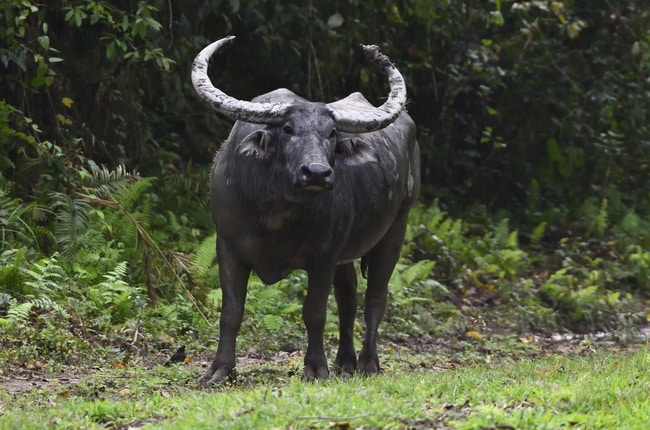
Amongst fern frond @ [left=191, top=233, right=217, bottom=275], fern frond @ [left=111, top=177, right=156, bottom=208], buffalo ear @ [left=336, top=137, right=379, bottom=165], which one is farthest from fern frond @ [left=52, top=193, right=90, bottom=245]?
buffalo ear @ [left=336, top=137, right=379, bottom=165]

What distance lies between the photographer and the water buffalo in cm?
774

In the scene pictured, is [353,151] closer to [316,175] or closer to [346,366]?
[316,175]

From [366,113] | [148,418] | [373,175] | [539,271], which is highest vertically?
[366,113]

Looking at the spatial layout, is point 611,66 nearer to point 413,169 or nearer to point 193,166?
point 193,166

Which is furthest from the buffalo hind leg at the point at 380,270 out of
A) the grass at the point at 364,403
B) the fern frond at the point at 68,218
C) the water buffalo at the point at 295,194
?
the fern frond at the point at 68,218

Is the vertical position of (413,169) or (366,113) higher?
(366,113)

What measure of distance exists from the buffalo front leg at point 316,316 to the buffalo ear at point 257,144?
96 centimetres

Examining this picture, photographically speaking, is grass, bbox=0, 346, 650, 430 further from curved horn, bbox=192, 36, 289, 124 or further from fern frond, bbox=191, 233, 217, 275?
fern frond, bbox=191, 233, 217, 275

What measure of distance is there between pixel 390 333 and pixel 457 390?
17.1ft

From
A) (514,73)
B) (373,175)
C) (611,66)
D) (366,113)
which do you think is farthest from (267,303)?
(611,66)

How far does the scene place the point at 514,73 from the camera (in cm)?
1800

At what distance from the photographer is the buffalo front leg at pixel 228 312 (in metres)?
8.05

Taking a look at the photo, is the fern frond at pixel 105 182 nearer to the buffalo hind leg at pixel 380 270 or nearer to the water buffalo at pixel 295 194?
the buffalo hind leg at pixel 380 270

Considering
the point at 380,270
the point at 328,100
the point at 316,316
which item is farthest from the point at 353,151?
the point at 328,100
